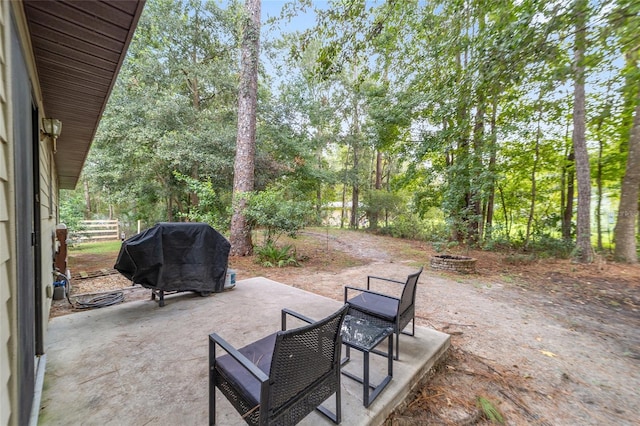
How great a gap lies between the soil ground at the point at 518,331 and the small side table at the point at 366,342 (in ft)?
0.68

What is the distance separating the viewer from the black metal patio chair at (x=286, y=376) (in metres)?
1.18

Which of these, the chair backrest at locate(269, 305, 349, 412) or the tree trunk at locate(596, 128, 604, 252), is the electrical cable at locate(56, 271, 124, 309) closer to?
the chair backrest at locate(269, 305, 349, 412)

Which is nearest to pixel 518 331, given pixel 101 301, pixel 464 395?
pixel 464 395

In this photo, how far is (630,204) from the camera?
19.4 feet

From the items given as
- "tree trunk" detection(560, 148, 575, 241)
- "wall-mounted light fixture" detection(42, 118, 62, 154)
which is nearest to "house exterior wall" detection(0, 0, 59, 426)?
"wall-mounted light fixture" detection(42, 118, 62, 154)

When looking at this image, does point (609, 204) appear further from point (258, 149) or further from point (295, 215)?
point (258, 149)

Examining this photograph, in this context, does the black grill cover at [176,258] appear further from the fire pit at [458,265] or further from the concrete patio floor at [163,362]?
the fire pit at [458,265]

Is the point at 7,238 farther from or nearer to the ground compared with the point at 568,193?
nearer to the ground

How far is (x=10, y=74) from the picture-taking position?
3.58 ft

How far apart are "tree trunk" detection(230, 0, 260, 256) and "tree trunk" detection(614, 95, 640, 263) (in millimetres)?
9019

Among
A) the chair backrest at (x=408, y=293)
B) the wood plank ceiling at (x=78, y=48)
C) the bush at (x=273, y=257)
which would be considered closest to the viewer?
the wood plank ceiling at (x=78, y=48)

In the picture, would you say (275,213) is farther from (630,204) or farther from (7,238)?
(630,204)

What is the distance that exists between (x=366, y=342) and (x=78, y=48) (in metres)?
2.76

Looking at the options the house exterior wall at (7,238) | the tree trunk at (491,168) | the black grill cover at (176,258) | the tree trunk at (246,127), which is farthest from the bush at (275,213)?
the house exterior wall at (7,238)
